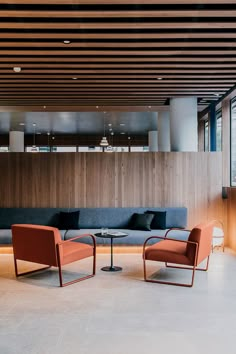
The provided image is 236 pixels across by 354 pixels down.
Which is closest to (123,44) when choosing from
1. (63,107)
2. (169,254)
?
(169,254)

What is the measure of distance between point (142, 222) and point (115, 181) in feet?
3.80

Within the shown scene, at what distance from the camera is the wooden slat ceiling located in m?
3.92

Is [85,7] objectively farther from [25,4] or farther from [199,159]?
[199,159]

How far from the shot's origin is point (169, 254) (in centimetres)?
484

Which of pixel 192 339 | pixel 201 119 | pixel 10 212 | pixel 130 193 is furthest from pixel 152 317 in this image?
pixel 201 119

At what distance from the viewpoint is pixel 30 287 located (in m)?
4.69

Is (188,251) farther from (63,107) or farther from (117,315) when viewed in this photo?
(63,107)

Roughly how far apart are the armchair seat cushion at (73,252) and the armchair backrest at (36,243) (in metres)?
0.15

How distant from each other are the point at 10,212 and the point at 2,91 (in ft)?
8.46

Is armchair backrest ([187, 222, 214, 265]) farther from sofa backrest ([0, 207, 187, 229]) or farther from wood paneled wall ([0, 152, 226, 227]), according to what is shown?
wood paneled wall ([0, 152, 226, 227])

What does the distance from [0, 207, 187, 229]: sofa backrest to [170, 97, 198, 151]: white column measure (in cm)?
150

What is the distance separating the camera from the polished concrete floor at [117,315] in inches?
121

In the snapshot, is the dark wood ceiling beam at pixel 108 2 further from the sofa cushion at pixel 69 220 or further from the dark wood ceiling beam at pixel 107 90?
the sofa cushion at pixel 69 220

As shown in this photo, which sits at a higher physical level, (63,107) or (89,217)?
(63,107)
